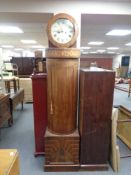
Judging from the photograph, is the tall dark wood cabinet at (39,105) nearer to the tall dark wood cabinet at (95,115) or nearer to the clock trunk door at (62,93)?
the clock trunk door at (62,93)

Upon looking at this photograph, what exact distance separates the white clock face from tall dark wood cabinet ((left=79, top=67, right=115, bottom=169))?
18.4 inches

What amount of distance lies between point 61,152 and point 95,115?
27.5 inches

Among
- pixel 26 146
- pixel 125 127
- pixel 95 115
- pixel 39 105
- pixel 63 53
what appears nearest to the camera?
pixel 63 53

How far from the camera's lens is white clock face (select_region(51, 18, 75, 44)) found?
218 cm

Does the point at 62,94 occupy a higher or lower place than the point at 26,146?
higher

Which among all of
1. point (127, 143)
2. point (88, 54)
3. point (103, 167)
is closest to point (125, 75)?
point (88, 54)

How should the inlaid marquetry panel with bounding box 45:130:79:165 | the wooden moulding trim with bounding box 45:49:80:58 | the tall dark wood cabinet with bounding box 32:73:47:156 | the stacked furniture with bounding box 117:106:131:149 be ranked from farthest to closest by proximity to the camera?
the stacked furniture with bounding box 117:106:131:149, the tall dark wood cabinet with bounding box 32:73:47:156, the inlaid marquetry panel with bounding box 45:130:79:165, the wooden moulding trim with bounding box 45:49:80:58

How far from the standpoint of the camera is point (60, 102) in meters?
2.26

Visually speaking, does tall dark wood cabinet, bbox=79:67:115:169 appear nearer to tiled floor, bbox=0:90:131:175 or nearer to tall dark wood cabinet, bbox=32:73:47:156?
tiled floor, bbox=0:90:131:175

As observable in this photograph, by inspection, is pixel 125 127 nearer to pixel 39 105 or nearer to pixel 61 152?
pixel 61 152

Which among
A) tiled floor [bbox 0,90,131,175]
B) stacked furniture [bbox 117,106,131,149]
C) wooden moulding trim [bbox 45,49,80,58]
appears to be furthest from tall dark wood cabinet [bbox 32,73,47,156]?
stacked furniture [bbox 117,106,131,149]

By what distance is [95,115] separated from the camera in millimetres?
2254

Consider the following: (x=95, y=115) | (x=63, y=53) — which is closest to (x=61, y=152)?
(x=95, y=115)

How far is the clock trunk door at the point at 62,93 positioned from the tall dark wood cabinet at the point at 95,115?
12 cm
